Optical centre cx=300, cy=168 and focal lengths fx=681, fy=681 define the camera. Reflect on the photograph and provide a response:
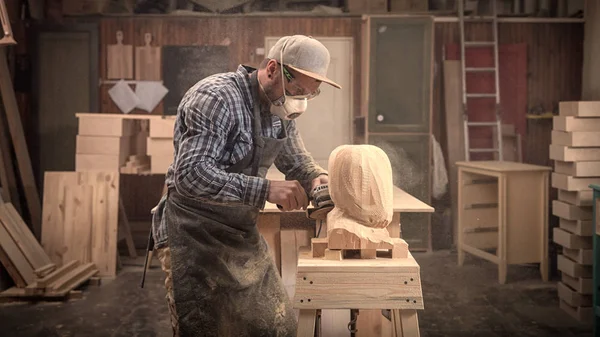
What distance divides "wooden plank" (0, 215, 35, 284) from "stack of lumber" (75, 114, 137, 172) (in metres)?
0.81

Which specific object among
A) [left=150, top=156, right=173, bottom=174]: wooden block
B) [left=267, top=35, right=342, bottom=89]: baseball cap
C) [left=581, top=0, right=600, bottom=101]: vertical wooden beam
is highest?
[left=581, top=0, right=600, bottom=101]: vertical wooden beam

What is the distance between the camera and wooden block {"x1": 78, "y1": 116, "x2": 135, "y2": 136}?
5.54 m

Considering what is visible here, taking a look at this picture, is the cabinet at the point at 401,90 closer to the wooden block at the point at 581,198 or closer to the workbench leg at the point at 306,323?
the wooden block at the point at 581,198

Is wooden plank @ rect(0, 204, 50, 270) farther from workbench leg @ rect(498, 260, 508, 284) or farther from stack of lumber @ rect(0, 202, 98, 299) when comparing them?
workbench leg @ rect(498, 260, 508, 284)

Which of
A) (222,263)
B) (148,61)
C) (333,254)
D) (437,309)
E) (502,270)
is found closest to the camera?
(333,254)

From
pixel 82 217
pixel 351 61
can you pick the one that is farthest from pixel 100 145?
pixel 351 61

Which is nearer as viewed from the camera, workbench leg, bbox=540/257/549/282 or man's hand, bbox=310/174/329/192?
man's hand, bbox=310/174/329/192

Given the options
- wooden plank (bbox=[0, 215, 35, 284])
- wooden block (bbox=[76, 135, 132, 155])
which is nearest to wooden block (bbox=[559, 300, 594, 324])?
wooden block (bbox=[76, 135, 132, 155])

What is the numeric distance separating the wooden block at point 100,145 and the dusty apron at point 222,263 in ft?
9.57

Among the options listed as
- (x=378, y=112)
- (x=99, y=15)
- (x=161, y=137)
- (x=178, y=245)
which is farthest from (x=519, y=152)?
(x=178, y=245)

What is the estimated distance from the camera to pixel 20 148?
5840 mm

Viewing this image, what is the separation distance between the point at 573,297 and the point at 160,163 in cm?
326

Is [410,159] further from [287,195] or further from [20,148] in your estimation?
[287,195]

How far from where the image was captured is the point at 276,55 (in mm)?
2711
